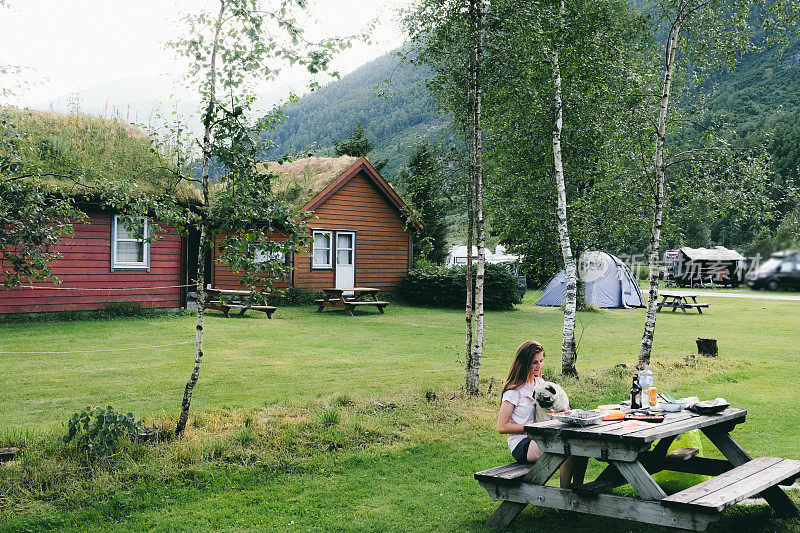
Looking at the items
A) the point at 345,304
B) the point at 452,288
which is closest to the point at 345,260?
the point at 452,288

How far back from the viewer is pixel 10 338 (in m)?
14.3

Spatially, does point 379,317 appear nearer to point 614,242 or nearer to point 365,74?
point 614,242

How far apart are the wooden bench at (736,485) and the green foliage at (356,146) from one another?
33.4 metres

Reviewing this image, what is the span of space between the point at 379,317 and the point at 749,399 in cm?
1243

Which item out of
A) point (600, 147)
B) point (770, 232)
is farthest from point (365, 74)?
point (770, 232)

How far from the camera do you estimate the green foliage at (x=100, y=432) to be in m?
6.32

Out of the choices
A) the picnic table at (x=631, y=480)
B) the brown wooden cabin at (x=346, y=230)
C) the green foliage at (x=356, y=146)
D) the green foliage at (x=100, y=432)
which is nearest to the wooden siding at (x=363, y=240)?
the brown wooden cabin at (x=346, y=230)

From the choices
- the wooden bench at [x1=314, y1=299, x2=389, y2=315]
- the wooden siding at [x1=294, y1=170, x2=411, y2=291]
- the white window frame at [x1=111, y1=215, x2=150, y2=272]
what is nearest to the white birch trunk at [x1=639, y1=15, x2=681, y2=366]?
the wooden bench at [x1=314, y1=299, x2=389, y2=315]

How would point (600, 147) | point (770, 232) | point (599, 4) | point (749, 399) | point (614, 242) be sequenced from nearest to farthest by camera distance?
point (770, 232) < point (749, 399) < point (600, 147) < point (599, 4) < point (614, 242)

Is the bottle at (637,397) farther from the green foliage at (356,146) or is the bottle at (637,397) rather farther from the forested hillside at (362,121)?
the forested hillside at (362,121)

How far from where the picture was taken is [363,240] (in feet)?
84.8

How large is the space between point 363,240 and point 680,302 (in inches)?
486

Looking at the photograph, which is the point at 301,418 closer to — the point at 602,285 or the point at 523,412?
the point at 523,412

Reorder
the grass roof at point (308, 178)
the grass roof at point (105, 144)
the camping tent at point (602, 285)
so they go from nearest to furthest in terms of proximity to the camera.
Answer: the grass roof at point (105, 144) < the grass roof at point (308, 178) < the camping tent at point (602, 285)
